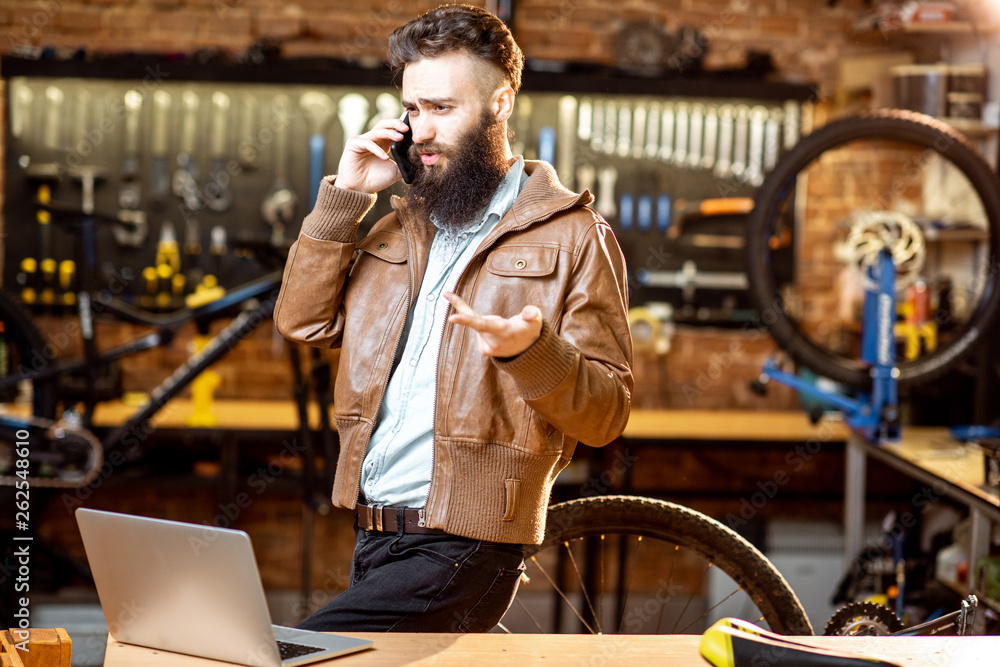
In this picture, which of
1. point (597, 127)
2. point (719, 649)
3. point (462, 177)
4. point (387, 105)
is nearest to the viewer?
point (719, 649)

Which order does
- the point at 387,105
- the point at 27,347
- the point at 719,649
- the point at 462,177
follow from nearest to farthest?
1. the point at 719,649
2. the point at 462,177
3. the point at 27,347
4. the point at 387,105

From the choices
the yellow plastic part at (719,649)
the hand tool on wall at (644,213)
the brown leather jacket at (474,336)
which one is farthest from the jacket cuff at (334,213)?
the hand tool on wall at (644,213)

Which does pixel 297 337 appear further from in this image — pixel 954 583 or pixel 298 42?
pixel 298 42

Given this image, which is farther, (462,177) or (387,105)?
(387,105)

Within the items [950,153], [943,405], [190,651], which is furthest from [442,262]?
[943,405]

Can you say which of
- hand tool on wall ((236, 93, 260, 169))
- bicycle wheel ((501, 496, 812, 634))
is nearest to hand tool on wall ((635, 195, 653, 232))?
bicycle wheel ((501, 496, 812, 634))

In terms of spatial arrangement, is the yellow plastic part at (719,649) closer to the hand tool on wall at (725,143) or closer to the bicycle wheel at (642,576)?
the bicycle wheel at (642,576)

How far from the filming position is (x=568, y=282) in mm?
1535

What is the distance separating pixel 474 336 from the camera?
1534 millimetres

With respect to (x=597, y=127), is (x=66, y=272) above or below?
below

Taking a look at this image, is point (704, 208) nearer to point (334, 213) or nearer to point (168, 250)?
point (168, 250)

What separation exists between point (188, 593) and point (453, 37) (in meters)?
0.92

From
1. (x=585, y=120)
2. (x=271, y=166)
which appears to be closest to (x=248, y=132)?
(x=271, y=166)

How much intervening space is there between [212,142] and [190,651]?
3.20 metres
